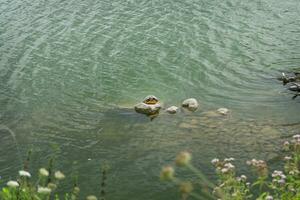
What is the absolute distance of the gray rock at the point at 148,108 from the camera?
50.7 feet

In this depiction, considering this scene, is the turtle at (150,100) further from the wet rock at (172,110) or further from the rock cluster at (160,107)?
the wet rock at (172,110)

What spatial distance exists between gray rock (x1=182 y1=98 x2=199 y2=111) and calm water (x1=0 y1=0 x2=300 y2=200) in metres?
0.31

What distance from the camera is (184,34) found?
73.7ft

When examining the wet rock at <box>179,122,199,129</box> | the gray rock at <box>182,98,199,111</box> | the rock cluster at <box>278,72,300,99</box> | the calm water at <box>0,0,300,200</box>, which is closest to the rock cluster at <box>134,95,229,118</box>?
the gray rock at <box>182,98,199,111</box>

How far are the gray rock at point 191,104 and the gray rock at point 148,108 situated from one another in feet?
2.98

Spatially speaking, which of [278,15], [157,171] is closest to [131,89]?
[157,171]

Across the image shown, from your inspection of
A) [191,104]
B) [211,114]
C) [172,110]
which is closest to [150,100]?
[172,110]

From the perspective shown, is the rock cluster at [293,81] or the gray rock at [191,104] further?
the rock cluster at [293,81]

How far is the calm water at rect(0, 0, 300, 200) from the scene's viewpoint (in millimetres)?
13250

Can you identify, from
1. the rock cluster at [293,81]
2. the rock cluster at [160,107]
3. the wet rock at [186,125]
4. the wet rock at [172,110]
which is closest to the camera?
the wet rock at [186,125]

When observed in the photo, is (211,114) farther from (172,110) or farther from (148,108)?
(148,108)

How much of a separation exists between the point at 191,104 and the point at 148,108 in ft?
4.82

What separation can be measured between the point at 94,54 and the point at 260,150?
425 inches

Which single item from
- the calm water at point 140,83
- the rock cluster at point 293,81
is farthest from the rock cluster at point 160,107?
the rock cluster at point 293,81
